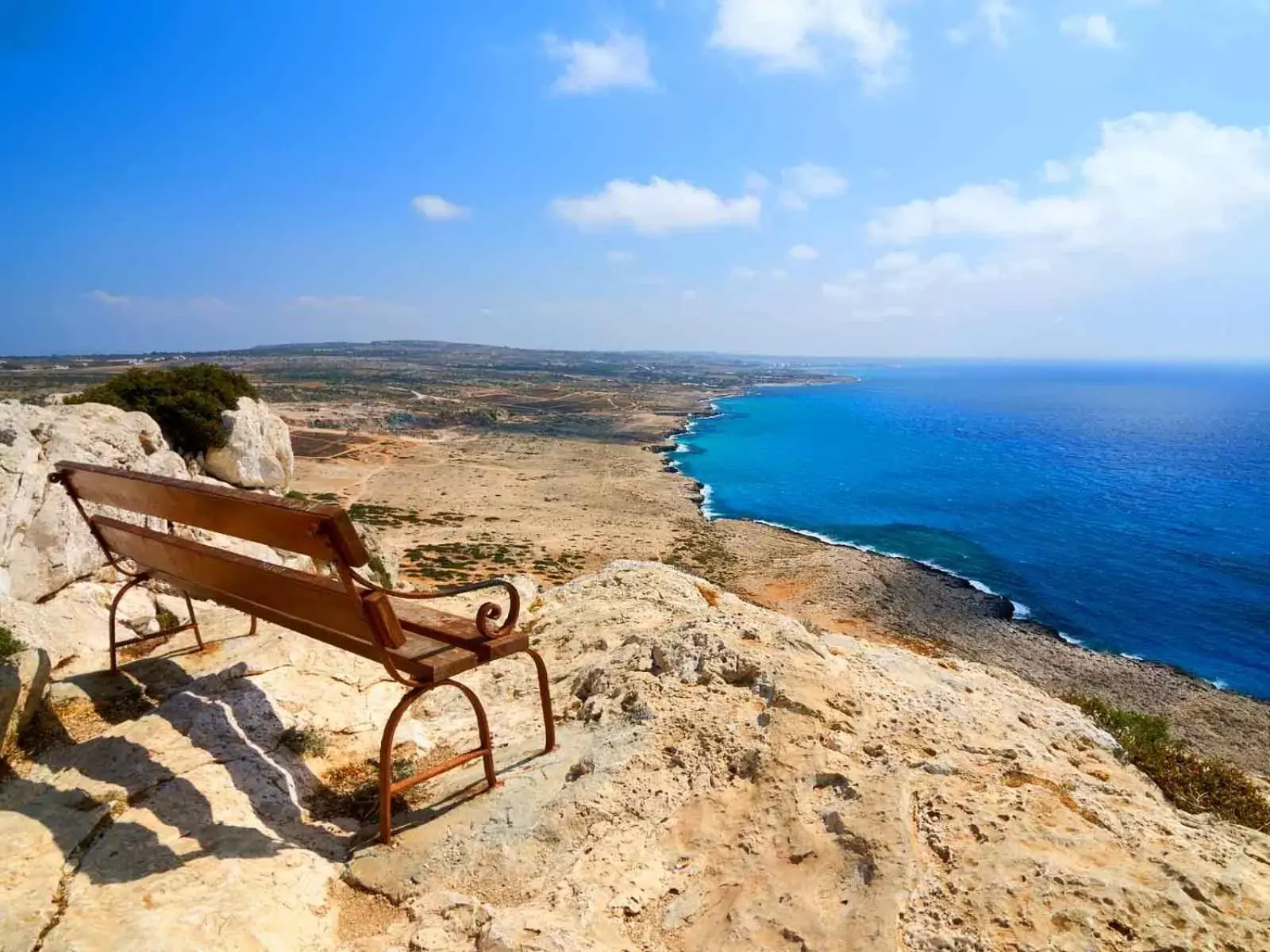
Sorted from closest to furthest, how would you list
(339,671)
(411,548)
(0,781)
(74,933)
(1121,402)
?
1. (74,933)
2. (0,781)
3. (339,671)
4. (411,548)
5. (1121,402)

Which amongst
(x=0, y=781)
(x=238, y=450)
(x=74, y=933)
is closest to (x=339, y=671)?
(x=0, y=781)

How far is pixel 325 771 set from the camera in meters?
5.73

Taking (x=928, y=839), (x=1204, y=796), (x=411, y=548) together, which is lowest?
(x=411, y=548)

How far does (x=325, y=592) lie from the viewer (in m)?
4.47

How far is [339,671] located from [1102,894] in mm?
6752

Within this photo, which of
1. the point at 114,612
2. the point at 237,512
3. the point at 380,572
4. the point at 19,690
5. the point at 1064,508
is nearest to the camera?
the point at 237,512

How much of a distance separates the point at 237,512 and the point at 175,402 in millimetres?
15818

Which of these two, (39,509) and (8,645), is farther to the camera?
(39,509)

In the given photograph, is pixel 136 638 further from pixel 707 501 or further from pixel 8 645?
pixel 707 501

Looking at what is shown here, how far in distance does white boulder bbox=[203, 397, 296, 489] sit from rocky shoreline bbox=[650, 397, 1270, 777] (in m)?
16.9

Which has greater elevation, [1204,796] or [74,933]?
[74,933]

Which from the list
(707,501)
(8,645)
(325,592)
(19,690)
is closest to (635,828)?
(325,592)

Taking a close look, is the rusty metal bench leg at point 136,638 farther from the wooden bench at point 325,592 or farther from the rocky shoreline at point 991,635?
the rocky shoreline at point 991,635

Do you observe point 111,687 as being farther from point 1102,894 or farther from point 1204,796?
point 1204,796
